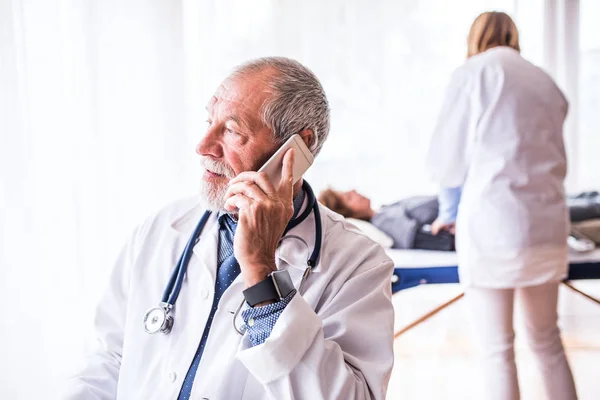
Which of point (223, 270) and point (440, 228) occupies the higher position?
point (223, 270)

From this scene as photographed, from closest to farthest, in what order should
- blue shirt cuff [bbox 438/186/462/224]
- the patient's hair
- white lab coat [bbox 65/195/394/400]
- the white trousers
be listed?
white lab coat [bbox 65/195/394/400]
the white trousers
blue shirt cuff [bbox 438/186/462/224]
the patient's hair

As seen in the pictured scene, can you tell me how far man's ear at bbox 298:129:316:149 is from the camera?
1237 mm

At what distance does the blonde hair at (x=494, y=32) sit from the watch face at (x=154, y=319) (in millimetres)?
1483

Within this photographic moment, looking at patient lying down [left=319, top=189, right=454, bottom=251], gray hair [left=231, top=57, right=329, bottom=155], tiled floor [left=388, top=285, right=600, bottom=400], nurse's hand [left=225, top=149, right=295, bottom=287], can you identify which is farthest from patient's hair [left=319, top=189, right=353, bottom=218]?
nurse's hand [left=225, top=149, right=295, bottom=287]

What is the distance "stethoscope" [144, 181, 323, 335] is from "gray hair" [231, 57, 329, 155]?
0.48 feet

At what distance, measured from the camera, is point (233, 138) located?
1.22 metres

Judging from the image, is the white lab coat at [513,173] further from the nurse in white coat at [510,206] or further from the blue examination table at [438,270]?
the blue examination table at [438,270]

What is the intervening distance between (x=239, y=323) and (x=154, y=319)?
0.58ft

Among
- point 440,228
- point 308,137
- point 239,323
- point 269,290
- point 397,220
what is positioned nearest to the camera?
point 269,290

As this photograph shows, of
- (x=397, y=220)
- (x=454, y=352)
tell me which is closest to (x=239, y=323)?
(x=397, y=220)

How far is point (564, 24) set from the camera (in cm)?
364

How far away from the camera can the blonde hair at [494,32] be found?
205cm

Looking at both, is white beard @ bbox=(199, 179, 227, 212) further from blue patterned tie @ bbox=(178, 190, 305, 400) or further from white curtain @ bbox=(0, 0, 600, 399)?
white curtain @ bbox=(0, 0, 600, 399)

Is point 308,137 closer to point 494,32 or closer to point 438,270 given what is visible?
point 494,32
